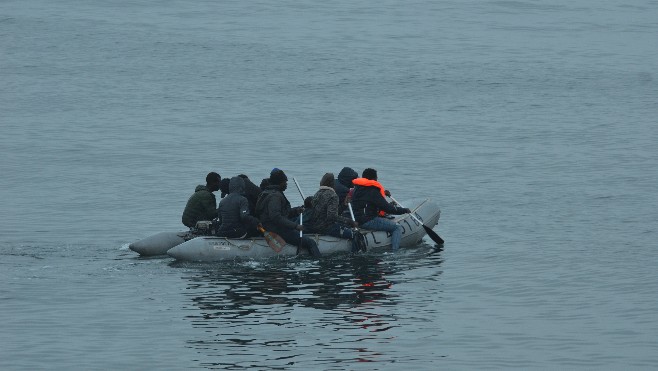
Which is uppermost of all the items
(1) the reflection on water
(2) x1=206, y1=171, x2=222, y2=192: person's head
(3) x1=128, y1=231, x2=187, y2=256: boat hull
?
(2) x1=206, y1=171, x2=222, y2=192: person's head

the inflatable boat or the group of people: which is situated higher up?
the group of people

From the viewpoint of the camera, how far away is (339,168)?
4256cm

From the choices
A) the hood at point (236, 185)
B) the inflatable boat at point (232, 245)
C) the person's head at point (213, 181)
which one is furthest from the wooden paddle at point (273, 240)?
the person's head at point (213, 181)

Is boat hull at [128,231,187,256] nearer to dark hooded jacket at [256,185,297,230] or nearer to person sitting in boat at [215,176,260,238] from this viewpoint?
person sitting in boat at [215,176,260,238]

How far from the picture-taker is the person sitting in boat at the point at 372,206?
2853 centimetres

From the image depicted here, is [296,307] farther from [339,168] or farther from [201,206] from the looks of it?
[339,168]

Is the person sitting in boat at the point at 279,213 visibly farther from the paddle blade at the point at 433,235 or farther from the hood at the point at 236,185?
the paddle blade at the point at 433,235

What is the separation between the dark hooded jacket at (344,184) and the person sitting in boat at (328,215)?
2.57ft

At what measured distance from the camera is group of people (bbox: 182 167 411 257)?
26719 mm

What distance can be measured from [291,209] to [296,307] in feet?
15.2

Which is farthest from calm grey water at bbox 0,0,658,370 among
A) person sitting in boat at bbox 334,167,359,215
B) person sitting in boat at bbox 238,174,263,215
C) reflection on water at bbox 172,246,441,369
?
person sitting in boat at bbox 334,167,359,215

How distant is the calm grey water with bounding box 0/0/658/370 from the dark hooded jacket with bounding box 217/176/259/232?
0.94 metres

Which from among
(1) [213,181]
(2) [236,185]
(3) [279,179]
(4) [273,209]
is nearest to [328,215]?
(4) [273,209]

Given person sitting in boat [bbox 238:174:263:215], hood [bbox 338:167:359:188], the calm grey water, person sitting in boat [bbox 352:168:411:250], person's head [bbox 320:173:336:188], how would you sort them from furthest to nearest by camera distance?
hood [bbox 338:167:359:188] < person sitting in boat [bbox 352:168:411:250] < person's head [bbox 320:173:336:188] < person sitting in boat [bbox 238:174:263:215] < the calm grey water
